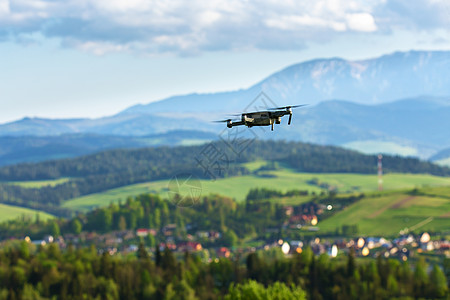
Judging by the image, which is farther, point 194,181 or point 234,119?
point 194,181

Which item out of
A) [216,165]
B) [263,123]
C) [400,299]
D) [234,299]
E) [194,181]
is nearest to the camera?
[263,123]

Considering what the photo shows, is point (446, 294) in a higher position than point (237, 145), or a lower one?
lower

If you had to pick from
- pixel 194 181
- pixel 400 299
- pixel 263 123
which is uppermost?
pixel 263 123

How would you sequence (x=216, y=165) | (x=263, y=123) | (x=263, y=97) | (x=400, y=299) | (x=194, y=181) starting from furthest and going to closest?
(x=400, y=299), (x=194, y=181), (x=216, y=165), (x=263, y=97), (x=263, y=123)

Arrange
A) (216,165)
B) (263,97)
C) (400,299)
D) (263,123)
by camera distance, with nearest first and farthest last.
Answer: (263,123) < (263,97) < (216,165) < (400,299)

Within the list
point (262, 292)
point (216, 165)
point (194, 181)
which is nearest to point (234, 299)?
point (262, 292)

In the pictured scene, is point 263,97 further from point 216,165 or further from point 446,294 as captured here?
point 446,294

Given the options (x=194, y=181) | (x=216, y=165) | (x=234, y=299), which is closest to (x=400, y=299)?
(x=234, y=299)

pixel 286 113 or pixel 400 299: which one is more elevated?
pixel 286 113

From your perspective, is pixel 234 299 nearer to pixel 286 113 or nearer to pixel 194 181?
pixel 194 181
